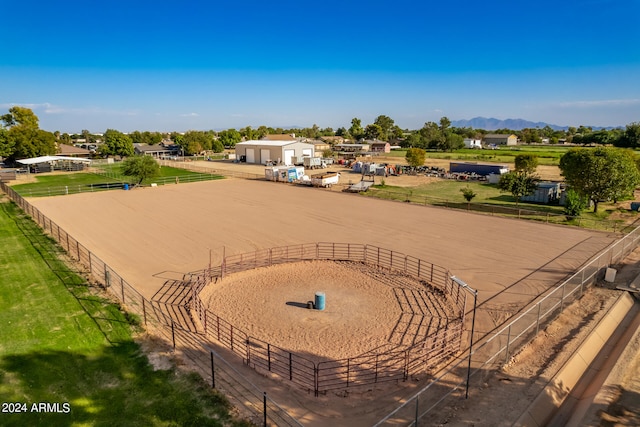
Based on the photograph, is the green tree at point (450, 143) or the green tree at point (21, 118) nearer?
the green tree at point (21, 118)

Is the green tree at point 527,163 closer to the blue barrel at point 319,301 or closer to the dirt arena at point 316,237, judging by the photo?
the dirt arena at point 316,237

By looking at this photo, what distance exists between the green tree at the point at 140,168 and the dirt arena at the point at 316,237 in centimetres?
644

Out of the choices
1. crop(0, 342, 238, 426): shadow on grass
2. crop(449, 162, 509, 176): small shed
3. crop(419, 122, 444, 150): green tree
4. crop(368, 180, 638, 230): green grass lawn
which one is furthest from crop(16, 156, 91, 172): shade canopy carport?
crop(419, 122, 444, 150): green tree

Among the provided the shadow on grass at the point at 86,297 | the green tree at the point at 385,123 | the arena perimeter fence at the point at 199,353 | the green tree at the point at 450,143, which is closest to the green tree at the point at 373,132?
the green tree at the point at 385,123

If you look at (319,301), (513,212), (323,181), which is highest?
(323,181)

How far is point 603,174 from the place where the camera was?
109 feet

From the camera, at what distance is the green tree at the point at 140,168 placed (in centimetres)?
4862

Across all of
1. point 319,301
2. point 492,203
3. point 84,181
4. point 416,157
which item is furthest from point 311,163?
point 319,301

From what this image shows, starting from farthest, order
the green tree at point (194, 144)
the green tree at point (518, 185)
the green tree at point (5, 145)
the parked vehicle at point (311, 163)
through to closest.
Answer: the green tree at point (194, 144)
the parked vehicle at point (311, 163)
the green tree at point (5, 145)
the green tree at point (518, 185)

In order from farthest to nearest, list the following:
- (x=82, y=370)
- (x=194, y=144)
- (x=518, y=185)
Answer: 1. (x=194, y=144)
2. (x=518, y=185)
3. (x=82, y=370)

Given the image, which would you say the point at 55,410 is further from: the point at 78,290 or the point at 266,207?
the point at 266,207

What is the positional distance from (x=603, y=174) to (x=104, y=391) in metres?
37.6

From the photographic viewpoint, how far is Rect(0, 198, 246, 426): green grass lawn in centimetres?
1015

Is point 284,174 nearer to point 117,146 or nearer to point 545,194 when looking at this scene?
point 545,194
